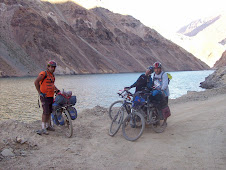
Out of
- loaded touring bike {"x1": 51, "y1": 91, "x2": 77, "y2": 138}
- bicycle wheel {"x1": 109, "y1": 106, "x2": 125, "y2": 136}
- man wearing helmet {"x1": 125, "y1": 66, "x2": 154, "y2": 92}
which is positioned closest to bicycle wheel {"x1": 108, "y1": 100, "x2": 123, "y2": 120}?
man wearing helmet {"x1": 125, "y1": 66, "x2": 154, "y2": 92}

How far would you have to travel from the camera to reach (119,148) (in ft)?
17.7

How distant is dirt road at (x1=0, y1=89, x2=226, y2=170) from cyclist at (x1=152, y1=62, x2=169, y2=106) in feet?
3.12

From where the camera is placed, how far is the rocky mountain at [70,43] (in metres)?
57.1

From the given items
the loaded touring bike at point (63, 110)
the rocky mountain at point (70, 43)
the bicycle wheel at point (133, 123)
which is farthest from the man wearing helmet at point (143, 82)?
the rocky mountain at point (70, 43)

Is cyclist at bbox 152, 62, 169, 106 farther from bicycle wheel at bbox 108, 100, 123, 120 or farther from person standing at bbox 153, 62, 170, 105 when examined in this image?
bicycle wheel at bbox 108, 100, 123, 120

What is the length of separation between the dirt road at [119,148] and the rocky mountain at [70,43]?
1719 inches

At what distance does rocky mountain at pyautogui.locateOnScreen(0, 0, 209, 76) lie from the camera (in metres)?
57.1

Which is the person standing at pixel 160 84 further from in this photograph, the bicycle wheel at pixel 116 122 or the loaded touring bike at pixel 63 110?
the loaded touring bike at pixel 63 110

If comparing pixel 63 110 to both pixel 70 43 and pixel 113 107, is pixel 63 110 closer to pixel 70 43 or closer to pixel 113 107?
pixel 113 107

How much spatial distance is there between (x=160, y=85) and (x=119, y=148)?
2153 millimetres

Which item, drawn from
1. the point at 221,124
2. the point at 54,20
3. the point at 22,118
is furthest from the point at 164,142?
the point at 54,20

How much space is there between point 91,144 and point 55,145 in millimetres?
816

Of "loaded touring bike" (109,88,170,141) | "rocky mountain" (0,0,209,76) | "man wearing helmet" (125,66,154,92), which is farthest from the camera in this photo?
"rocky mountain" (0,0,209,76)

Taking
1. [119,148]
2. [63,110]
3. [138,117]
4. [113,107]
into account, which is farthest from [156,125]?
[63,110]
